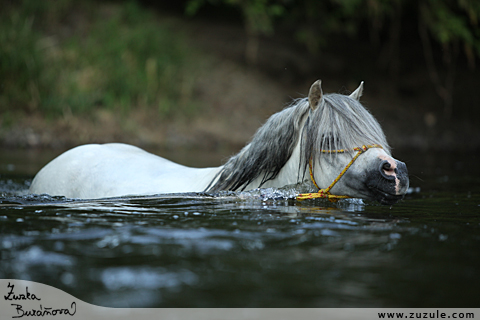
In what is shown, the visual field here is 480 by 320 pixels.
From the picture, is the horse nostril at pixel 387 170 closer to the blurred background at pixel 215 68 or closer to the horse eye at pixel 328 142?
the horse eye at pixel 328 142

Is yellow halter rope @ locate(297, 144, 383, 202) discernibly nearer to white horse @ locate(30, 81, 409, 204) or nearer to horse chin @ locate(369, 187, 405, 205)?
white horse @ locate(30, 81, 409, 204)

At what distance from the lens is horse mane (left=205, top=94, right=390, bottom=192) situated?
314 cm

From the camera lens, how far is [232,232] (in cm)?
259

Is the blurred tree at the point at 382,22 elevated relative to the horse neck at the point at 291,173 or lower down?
elevated

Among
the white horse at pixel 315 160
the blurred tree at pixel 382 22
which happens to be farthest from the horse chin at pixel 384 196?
the blurred tree at pixel 382 22

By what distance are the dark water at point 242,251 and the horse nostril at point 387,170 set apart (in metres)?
0.29

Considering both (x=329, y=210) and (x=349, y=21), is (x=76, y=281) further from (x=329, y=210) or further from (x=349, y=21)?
(x=349, y=21)

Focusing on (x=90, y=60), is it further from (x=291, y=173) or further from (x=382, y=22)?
(x=291, y=173)

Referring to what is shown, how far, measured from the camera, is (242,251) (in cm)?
229

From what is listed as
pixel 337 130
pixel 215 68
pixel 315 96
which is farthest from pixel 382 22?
pixel 337 130

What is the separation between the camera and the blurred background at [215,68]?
9.66 m

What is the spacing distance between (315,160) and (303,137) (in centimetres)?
18
